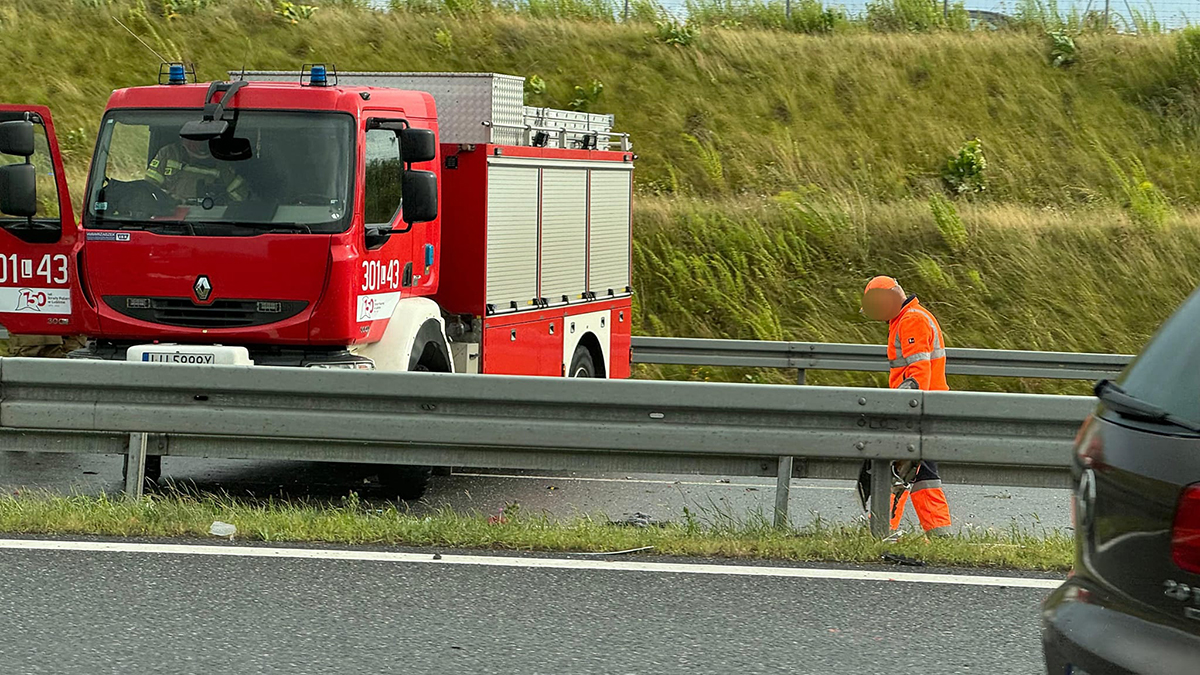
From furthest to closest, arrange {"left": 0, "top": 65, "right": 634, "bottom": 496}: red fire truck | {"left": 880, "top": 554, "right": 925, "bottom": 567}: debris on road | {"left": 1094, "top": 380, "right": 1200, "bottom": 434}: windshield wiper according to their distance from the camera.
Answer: {"left": 0, "top": 65, "right": 634, "bottom": 496}: red fire truck → {"left": 880, "top": 554, "right": 925, "bottom": 567}: debris on road → {"left": 1094, "top": 380, "right": 1200, "bottom": 434}: windshield wiper

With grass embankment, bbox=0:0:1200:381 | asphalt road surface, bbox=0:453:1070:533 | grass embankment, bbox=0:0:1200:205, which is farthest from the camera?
grass embankment, bbox=0:0:1200:205

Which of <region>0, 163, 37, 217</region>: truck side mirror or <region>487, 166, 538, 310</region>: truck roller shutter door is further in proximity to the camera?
<region>487, 166, 538, 310</region>: truck roller shutter door

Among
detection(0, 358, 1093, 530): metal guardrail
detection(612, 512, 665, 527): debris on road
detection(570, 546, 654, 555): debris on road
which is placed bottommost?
detection(612, 512, 665, 527): debris on road

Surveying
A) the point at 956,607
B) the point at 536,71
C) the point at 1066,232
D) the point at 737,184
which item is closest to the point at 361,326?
the point at 956,607

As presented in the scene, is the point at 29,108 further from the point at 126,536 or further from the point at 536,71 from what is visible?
the point at 536,71

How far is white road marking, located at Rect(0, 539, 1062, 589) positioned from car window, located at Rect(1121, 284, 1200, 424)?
3193 mm

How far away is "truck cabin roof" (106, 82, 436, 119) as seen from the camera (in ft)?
30.5

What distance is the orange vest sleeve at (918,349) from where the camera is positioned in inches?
343

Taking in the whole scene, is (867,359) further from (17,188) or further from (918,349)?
(17,188)

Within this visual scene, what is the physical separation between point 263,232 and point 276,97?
0.93m

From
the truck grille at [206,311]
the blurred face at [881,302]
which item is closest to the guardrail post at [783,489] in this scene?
the blurred face at [881,302]

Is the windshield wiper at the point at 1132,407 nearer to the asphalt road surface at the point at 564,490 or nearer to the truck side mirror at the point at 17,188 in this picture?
the asphalt road surface at the point at 564,490

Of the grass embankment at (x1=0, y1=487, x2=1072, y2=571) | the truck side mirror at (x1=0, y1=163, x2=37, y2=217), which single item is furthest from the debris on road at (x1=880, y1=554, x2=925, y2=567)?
the truck side mirror at (x1=0, y1=163, x2=37, y2=217)

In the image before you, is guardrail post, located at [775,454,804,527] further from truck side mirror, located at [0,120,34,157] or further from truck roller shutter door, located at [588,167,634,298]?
truck roller shutter door, located at [588,167,634,298]
